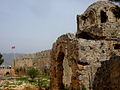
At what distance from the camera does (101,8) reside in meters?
24.6

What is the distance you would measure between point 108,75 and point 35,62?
38313 millimetres

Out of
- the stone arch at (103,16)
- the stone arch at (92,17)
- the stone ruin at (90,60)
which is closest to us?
the stone ruin at (90,60)

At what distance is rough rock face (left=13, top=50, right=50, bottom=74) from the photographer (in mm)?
46450

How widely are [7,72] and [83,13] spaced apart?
26661 millimetres

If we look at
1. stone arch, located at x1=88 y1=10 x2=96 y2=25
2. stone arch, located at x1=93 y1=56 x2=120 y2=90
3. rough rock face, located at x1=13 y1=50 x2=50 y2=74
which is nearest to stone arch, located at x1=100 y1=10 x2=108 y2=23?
stone arch, located at x1=88 y1=10 x2=96 y2=25

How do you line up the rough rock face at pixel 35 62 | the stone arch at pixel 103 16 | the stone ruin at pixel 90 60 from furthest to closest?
the rough rock face at pixel 35 62
the stone arch at pixel 103 16
the stone ruin at pixel 90 60

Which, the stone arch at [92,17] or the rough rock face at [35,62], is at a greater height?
the stone arch at [92,17]

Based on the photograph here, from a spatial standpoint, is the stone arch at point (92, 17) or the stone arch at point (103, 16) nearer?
the stone arch at point (92, 17)

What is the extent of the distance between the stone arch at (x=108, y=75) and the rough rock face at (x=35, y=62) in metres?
31.7

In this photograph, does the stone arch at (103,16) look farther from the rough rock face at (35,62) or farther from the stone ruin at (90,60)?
the rough rock face at (35,62)

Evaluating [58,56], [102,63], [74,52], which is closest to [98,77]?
[102,63]

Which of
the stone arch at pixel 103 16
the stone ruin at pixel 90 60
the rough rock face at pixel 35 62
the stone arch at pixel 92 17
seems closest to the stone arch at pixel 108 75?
the stone ruin at pixel 90 60

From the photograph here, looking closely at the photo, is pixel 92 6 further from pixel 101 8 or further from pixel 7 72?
pixel 7 72

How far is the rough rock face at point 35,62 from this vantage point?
4645cm
